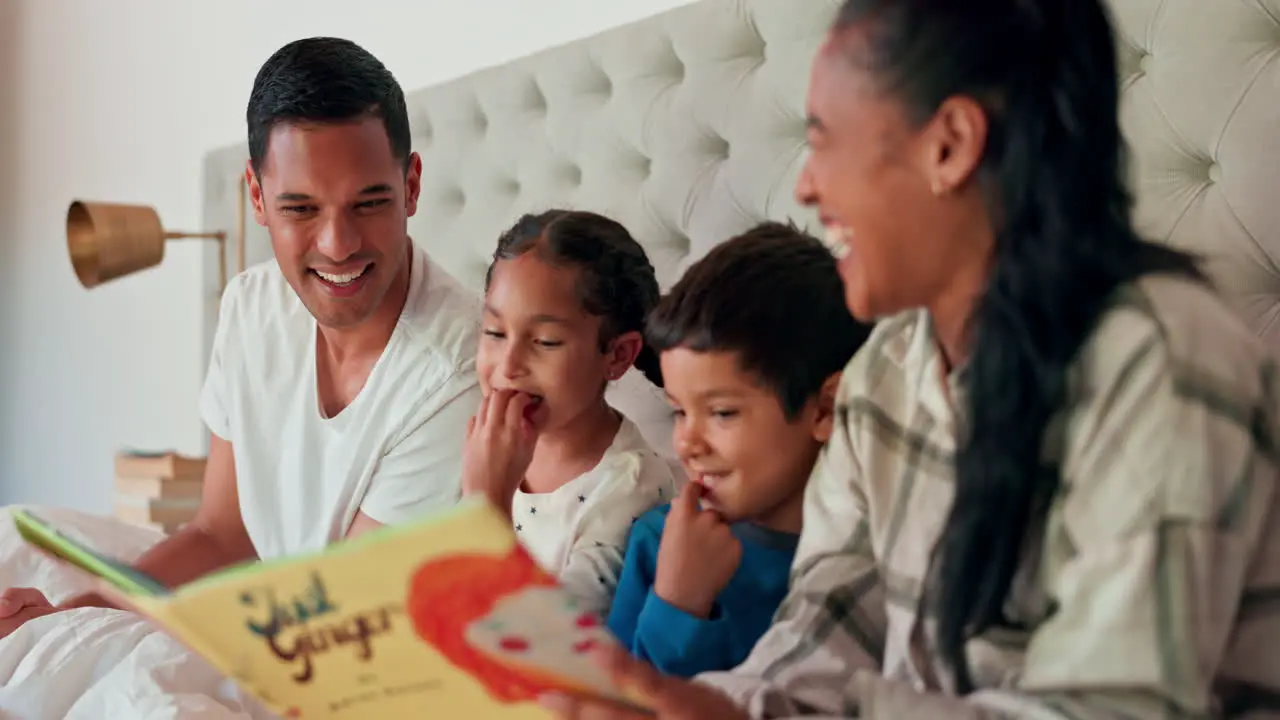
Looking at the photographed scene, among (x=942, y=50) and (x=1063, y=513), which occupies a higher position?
(x=942, y=50)

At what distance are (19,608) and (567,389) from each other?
71cm

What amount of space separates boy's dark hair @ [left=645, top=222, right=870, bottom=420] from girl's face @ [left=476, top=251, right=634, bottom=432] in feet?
0.61

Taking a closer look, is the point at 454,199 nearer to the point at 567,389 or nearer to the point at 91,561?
the point at 567,389

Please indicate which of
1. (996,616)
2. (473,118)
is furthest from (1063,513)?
(473,118)

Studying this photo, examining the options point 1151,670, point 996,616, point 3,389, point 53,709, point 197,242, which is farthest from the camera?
point 3,389

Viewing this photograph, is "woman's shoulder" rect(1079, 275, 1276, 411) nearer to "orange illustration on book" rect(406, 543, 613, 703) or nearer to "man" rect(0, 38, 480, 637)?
"orange illustration on book" rect(406, 543, 613, 703)

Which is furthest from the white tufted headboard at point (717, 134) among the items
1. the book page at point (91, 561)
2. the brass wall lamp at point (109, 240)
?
the book page at point (91, 561)

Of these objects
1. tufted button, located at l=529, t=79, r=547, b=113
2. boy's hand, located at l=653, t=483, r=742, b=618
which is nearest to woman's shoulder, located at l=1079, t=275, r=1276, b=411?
boy's hand, located at l=653, t=483, r=742, b=618

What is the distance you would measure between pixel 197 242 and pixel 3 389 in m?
1.29

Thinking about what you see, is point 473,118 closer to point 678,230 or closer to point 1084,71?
point 678,230

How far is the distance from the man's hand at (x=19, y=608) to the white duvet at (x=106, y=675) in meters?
0.12

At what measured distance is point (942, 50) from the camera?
769 millimetres

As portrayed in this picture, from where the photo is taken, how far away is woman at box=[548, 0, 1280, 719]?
688mm

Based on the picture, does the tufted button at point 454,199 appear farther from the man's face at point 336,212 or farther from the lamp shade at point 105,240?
the man's face at point 336,212
